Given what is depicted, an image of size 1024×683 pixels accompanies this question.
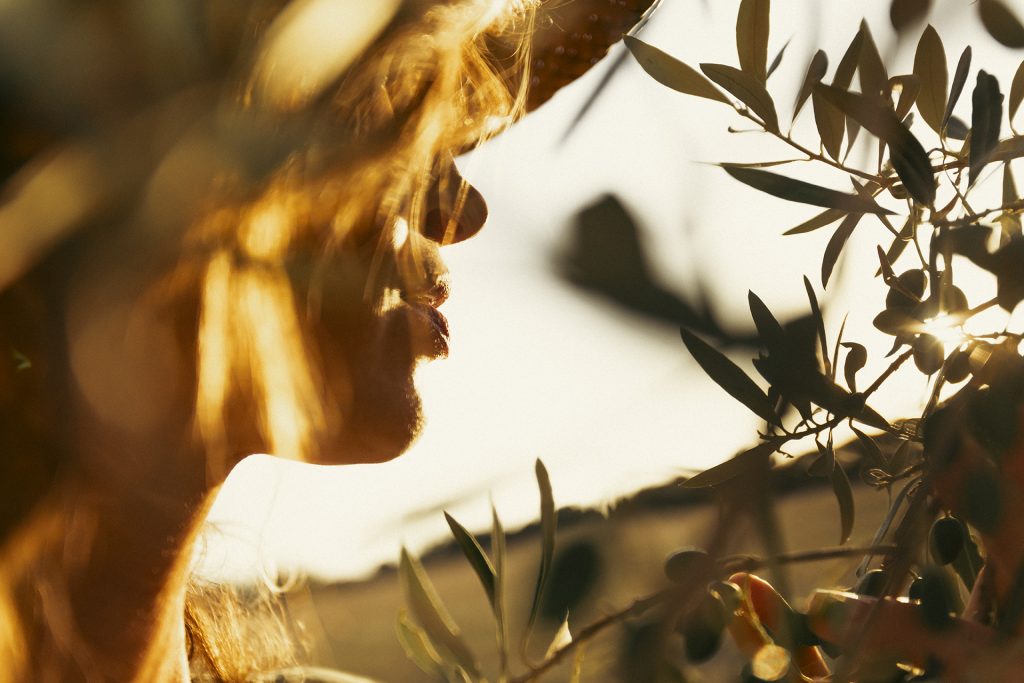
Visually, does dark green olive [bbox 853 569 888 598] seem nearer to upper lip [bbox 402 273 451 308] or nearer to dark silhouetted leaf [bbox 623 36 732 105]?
dark silhouetted leaf [bbox 623 36 732 105]

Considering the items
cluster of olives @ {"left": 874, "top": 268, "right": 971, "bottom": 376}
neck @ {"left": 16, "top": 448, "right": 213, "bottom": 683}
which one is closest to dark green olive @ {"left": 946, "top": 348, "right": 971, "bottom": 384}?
cluster of olives @ {"left": 874, "top": 268, "right": 971, "bottom": 376}

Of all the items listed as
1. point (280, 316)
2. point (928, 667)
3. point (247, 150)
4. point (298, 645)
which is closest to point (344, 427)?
point (280, 316)

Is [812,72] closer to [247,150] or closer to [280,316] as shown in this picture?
[247,150]

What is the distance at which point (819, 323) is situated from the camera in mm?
403

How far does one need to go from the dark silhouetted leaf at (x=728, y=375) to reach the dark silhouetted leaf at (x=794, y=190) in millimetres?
114

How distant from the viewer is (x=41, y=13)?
515 millimetres

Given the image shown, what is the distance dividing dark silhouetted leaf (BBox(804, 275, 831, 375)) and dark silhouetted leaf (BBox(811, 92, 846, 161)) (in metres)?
0.15

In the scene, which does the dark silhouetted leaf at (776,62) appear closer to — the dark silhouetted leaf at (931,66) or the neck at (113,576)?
the dark silhouetted leaf at (931,66)

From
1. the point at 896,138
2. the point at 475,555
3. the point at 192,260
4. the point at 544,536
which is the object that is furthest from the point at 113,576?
the point at 896,138

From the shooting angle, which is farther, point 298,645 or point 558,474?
point 298,645

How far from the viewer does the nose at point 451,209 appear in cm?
82

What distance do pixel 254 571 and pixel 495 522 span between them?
0.84 m

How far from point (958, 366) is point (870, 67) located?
0.19 metres

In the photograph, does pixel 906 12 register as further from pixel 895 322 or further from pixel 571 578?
pixel 571 578
